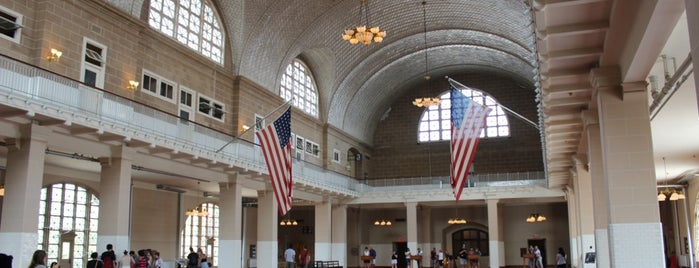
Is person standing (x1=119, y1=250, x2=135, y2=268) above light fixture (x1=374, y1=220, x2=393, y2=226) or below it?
below

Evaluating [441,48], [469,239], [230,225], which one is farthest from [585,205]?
[469,239]

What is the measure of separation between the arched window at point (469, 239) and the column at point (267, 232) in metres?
21.3

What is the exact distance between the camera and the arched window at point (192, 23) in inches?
1017

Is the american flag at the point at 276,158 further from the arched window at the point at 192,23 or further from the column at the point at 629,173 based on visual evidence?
the column at the point at 629,173

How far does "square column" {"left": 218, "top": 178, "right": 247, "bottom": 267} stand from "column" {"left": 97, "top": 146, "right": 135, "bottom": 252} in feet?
22.9

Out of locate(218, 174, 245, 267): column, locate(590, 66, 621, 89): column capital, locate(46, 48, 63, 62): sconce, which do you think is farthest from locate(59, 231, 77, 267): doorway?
locate(590, 66, 621, 89): column capital

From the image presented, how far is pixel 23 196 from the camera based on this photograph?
17.1 metres

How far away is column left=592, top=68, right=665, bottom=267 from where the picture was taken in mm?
12438

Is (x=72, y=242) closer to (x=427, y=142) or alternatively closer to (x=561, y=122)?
(x=561, y=122)

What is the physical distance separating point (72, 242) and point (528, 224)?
104 feet

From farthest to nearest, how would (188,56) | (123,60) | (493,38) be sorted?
(493,38)
(188,56)
(123,60)

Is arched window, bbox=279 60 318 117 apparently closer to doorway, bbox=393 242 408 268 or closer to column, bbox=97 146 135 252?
doorway, bbox=393 242 408 268

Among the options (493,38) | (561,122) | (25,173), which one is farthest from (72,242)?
(493,38)

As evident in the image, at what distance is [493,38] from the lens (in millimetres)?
38844
